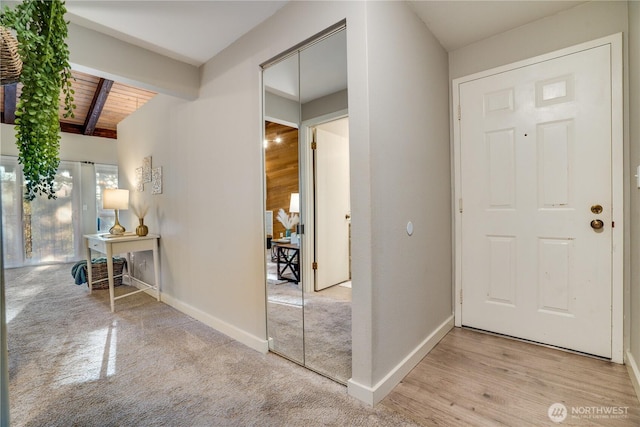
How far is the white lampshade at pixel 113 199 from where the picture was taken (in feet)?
11.3

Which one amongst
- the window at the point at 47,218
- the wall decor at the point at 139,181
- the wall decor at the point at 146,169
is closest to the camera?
the wall decor at the point at 146,169

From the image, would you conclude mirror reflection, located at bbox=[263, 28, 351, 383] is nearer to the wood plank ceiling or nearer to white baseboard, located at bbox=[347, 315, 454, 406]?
white baseboard, located at bbox=[347, 315, 454, 406]

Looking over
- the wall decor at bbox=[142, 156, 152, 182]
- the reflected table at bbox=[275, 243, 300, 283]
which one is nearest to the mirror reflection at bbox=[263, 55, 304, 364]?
the reflected table at bbox=[275, 243, 300, 283]

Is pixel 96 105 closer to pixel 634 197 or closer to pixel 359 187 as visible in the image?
pixel 359 187

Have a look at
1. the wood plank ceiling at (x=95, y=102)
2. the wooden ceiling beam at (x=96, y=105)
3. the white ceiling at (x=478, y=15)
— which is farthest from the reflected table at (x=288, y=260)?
the wooden ceiling beam at (x=96, y=105)

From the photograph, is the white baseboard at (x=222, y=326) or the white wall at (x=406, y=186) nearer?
the white wall at (x=406, y=186)

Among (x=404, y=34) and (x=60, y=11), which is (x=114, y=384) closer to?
(x=60, y=11)

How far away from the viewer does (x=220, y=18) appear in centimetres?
206

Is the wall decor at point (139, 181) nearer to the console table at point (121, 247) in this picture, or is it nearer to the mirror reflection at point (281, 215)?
the console table at point (121, 247)

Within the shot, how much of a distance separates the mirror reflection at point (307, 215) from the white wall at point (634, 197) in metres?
1.60

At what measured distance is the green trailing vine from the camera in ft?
3.41
